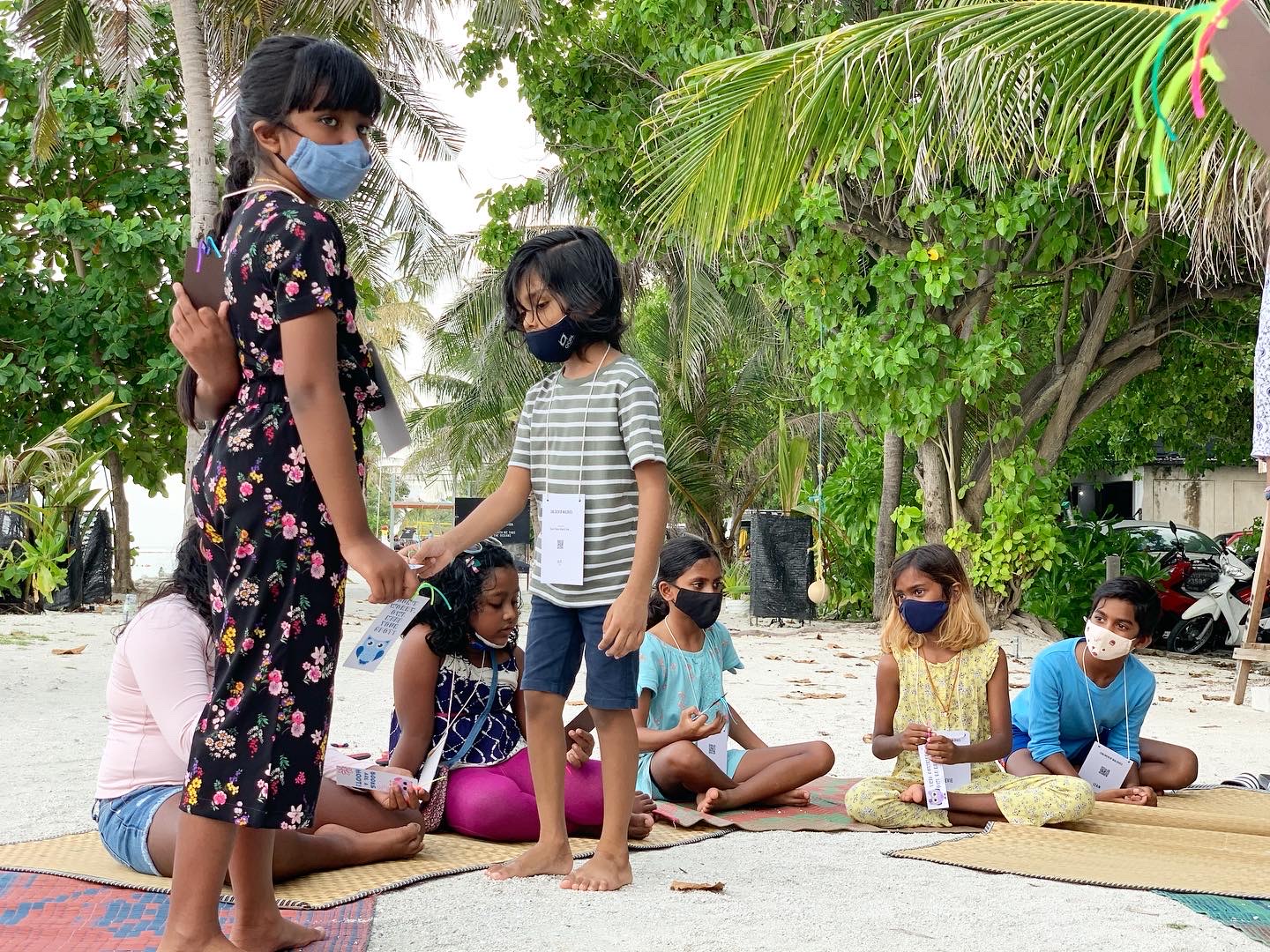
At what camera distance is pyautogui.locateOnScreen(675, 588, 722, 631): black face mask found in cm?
441

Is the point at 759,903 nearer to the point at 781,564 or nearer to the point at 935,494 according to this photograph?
the point at 935,494

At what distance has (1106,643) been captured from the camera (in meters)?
4.45

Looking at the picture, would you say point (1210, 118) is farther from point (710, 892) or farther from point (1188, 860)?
point (710, 892)

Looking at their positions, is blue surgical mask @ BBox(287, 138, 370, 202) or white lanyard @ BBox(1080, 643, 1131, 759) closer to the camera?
blue surgical mask @ BBox(287, 138, 370, 202)

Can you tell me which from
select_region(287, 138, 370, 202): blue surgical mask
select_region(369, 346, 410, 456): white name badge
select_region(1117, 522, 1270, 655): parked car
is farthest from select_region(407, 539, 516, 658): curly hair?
select_region(1117, 522, 1270, 655): parked car

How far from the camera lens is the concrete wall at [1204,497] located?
27.3 m

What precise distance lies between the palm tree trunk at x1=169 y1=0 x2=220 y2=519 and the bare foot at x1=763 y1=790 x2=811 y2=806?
582 cm

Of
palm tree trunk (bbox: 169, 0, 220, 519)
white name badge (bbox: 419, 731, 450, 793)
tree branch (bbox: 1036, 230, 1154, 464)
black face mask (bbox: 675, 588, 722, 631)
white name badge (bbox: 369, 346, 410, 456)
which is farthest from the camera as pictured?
tree branch (bbox: 1036, 230, 1154, 464)

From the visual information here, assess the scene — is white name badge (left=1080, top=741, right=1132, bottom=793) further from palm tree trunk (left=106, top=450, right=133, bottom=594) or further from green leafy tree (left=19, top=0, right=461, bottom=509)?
palm tree trunk (left=106, top=450, right=133, bottom=594)

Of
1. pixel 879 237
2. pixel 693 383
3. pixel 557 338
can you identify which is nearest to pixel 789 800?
pixel 557 338

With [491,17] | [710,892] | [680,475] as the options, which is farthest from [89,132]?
[710,892]

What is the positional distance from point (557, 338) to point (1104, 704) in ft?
8.65

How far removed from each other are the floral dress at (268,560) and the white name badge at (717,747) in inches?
82.9

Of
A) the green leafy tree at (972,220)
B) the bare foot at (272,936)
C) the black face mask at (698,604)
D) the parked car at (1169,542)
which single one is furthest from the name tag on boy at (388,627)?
the parked car at (1169,542)
